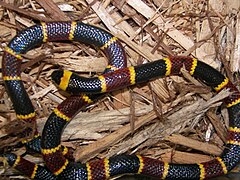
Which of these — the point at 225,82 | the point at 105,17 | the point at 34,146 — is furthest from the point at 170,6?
the point at 34,146

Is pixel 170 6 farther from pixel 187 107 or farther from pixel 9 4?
pixel 9 4

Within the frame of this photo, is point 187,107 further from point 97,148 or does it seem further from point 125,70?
point 97,148

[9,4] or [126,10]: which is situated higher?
[126,10]

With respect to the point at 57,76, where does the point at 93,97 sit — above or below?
below

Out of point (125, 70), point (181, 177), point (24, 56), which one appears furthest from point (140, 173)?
point (24, 56)

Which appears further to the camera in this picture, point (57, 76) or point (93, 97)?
point (93, 97)

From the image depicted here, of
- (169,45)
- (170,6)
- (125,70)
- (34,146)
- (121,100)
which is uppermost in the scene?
(170,6)

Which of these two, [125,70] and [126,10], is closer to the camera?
[125,70]
